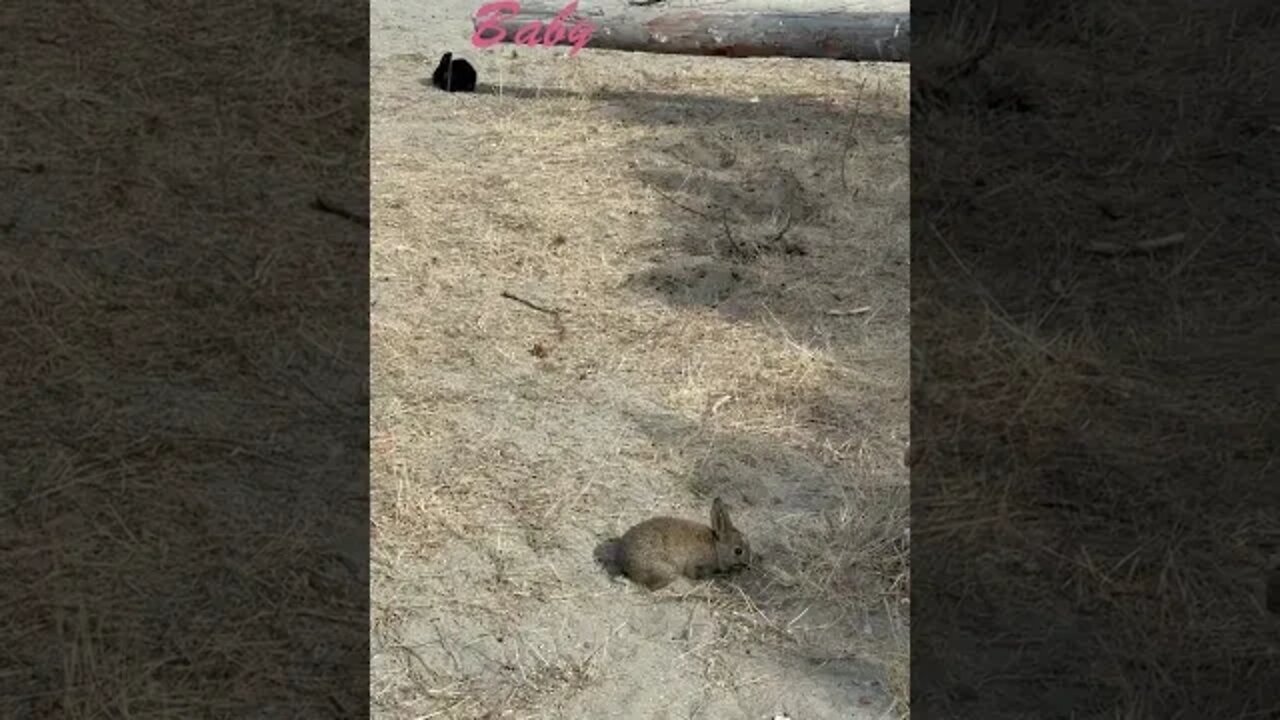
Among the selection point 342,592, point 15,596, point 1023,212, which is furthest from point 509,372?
point 1023,212

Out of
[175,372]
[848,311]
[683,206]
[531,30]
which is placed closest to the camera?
[175,372]

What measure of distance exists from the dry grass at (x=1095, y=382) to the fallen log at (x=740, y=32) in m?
0.44

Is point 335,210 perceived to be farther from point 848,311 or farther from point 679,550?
point 679,550

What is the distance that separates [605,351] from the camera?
5051mm

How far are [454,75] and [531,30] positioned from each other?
0.90 metres

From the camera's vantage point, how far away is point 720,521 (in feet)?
12.6

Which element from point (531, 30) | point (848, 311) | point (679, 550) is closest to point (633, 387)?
point (848, 311)

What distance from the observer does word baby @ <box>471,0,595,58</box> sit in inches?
317

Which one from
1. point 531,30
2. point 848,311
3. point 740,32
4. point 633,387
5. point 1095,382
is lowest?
point 633,387

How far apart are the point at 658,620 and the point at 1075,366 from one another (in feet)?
6.04

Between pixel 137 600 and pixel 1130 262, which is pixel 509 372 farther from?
pixel 1130 262

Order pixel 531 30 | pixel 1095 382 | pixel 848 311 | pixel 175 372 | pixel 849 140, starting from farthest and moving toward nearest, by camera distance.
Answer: pixel 531 30 → pixel 849 140 → pixel 848 311 → pixel 1095 382 → pixel 175 372

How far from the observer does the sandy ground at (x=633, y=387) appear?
358 centimetres

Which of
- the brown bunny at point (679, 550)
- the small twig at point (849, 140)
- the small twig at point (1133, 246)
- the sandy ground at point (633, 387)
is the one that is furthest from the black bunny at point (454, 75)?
the brown bunny at point (679, 550)
